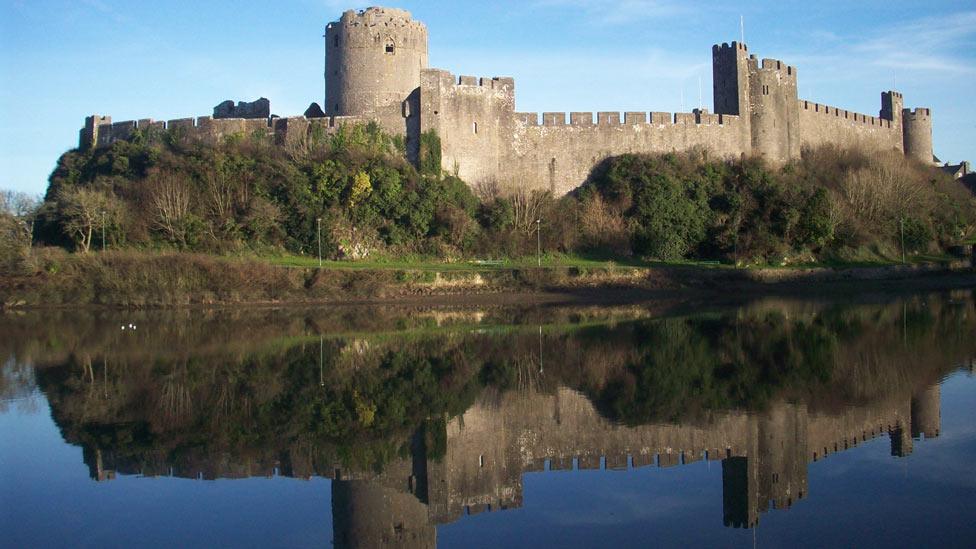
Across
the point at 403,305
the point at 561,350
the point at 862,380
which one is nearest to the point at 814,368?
the point at 862,380

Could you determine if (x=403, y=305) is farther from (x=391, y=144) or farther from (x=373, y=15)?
(x=373, y=15)

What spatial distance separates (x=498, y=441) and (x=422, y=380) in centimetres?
298

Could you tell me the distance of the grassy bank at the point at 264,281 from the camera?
74.4ft

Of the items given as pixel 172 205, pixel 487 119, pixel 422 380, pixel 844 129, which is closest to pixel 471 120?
pixel 487 119

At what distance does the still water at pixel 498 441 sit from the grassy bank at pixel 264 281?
7.18 meters

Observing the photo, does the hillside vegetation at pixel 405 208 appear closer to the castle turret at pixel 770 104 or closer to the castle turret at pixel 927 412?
the castle turret at pixel 770 104

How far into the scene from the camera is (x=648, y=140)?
29.6m

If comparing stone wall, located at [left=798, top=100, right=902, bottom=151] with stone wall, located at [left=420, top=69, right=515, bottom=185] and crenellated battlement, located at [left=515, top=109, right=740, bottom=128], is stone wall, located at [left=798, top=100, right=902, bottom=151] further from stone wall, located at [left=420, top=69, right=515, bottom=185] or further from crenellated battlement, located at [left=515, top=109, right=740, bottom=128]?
stone wall, located at [left=420, top=69, right=515, bottom=185]

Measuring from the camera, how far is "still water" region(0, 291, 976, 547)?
256 inches

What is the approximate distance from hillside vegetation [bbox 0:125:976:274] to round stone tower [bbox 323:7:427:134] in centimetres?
127

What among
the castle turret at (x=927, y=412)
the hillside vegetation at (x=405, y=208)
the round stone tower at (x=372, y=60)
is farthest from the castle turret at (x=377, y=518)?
the round stone tower at (x=372, y=60)

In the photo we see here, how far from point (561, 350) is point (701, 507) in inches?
294

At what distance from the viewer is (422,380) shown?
11.9 meters

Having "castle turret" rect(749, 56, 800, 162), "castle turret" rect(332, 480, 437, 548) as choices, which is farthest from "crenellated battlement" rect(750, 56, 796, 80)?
"castle turret" rect(332, 480, 437, 548)
